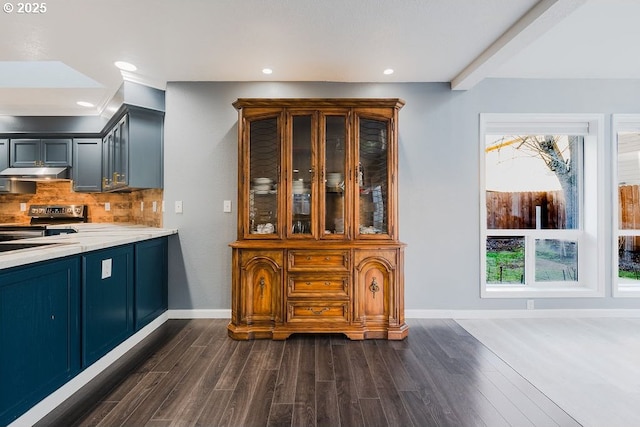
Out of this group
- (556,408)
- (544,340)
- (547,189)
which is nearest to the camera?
(556,408)

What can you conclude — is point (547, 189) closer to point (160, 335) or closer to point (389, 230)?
point (389, 230)

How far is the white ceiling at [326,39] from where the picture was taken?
2156 mm

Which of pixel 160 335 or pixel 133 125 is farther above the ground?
pixel 133 125

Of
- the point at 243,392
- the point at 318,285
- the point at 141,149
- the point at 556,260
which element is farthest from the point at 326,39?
the point at 556,260

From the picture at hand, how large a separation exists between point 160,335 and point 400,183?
2802 millimetres

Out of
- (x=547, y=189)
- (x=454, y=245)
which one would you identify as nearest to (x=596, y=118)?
(x=547, y=189)

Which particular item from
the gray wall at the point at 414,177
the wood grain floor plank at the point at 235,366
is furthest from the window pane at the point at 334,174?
the wood grain floor plank at the point at 235,366

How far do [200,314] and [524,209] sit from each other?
3.81 metres

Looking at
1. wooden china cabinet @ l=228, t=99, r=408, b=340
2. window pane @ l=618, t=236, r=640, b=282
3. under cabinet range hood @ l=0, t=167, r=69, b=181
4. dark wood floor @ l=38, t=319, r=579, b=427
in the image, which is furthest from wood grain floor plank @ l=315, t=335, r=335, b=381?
under cabinet range hood @ l=0, t=167, r=69, b=181

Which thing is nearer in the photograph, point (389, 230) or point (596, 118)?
point (389, 230)

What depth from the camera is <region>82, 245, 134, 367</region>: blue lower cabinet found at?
2115mm

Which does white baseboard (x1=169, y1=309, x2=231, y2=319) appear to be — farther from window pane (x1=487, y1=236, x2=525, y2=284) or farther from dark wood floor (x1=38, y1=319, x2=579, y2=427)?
window pane (x1=487, y1=236, x2=525, y2=284)

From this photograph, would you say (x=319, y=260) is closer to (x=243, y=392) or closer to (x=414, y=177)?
(x=243, y=392)

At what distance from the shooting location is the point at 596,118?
3.45 metres
